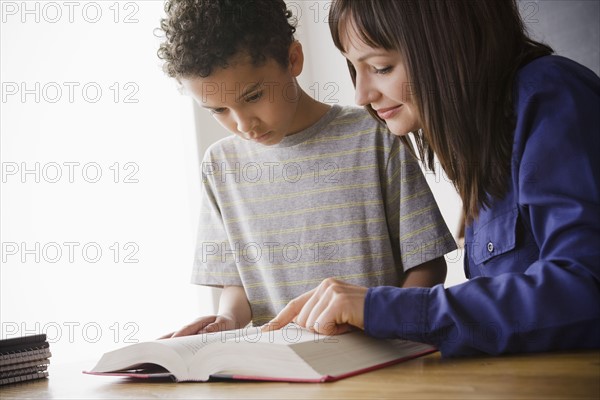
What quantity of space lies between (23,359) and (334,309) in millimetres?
597

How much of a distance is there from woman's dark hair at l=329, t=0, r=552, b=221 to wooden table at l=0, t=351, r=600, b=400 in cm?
28

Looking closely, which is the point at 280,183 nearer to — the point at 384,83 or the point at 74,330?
the point at 384,83

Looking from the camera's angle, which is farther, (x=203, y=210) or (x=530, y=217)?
(x=203, y=210)

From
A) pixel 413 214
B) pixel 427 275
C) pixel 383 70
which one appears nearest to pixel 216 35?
pixel 383 70

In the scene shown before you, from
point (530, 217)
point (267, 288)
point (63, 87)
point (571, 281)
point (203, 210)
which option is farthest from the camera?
point (63, 87)

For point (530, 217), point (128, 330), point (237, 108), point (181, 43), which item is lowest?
point (128, 330)

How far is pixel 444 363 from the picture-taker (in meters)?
0.85

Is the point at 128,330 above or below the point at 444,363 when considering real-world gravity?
below

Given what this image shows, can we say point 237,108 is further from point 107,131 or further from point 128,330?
point 128,330

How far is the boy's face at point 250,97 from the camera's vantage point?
1343mm

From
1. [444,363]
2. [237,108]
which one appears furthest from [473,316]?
[237,108]

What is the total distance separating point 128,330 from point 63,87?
82cm

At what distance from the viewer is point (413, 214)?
1362 millimetres

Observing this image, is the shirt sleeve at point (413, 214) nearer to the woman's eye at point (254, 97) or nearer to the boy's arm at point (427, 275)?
the boy's arm at point (427, 275)
